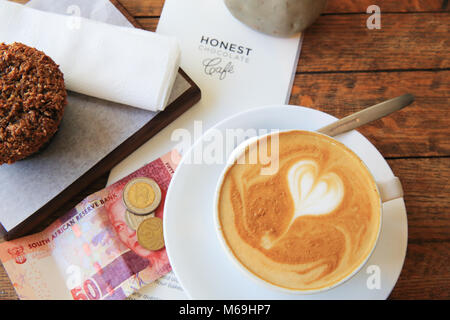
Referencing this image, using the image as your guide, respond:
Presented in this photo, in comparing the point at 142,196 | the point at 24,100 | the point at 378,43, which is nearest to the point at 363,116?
the point at 378,43

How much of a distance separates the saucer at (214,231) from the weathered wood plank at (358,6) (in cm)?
37

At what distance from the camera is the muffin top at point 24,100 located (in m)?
0.74

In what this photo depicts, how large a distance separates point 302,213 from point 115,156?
42 cm

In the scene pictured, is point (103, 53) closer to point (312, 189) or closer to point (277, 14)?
point (277, 14)

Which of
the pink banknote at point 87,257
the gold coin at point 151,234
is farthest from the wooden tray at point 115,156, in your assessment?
the gold coin at point 151,234

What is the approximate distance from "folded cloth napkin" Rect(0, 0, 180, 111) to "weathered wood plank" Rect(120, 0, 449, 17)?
151 mm

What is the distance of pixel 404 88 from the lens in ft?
3.14

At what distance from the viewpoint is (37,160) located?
858mm

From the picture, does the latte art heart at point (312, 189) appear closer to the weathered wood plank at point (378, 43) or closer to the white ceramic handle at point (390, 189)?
the white ceramic handle at point (390, 189)

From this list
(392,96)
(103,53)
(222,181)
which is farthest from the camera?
(392,96)

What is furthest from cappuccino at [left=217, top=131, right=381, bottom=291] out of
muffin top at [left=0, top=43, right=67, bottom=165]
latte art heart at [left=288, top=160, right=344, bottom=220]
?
muffin top at [left=0, top=43, right=67, bottom=165]

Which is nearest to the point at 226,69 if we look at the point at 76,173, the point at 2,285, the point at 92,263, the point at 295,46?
the point at 295,46
